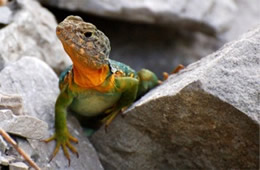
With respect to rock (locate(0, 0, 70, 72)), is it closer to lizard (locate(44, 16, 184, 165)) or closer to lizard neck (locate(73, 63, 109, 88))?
lizard (locate(44, 16, 184, 165))

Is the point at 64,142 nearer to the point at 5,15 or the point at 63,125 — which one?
the point at 63,125

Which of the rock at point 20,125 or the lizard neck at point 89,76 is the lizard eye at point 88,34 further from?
the rock at point 20,125

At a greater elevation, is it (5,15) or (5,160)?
(5,15)

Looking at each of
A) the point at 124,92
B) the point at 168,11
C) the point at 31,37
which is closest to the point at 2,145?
the point at 124,92

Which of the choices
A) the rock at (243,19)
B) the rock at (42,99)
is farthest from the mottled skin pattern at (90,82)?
the rock at (243,19)

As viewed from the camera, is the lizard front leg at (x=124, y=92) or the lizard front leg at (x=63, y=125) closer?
the lizard front leg at (x=63, y=125)

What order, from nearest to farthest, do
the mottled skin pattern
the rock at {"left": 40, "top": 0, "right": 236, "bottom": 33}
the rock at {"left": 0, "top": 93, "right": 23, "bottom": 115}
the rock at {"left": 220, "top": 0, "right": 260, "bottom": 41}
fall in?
the rock at {"left": 0, "top": 93, "right": 23, "bottom": 115}, the mottled skin pattern, the rock at {"left": 40, "top": 0, "right": 236, "bottom": 33}, the rock at {"left": 220, "top": 0, "right": 260, "bottom": 41}

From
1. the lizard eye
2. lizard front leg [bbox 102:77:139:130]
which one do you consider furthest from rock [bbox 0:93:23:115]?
lizard front leg [bbox 102:77:139:130]
